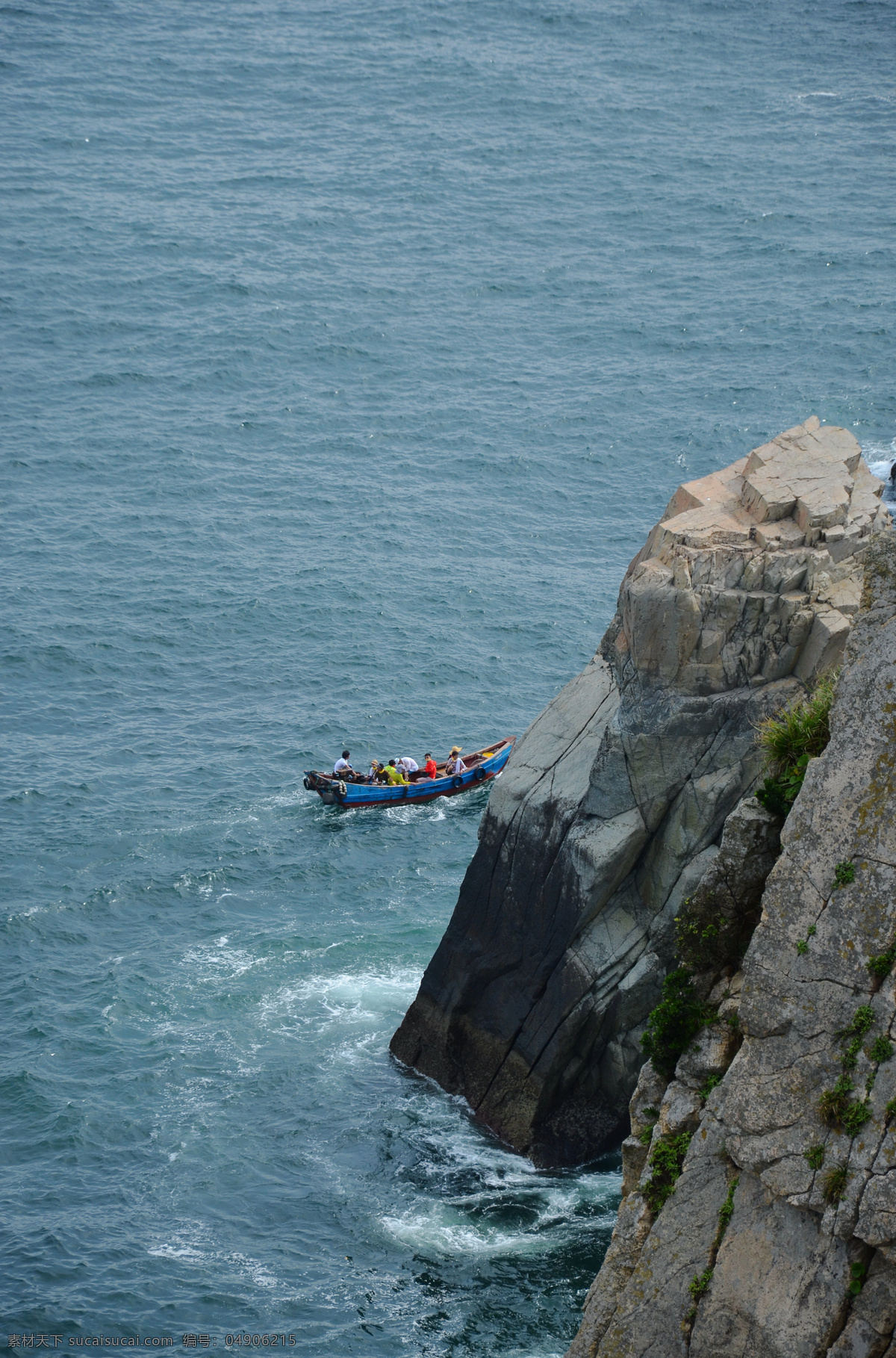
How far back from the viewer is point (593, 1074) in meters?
38.0

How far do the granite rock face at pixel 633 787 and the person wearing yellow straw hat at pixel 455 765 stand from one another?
18.2 meters

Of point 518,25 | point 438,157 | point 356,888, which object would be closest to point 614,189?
point 438,157

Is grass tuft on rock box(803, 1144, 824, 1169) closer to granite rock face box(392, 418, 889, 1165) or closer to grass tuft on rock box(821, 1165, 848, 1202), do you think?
grass tuft on rock box(821, 1165, 848, 1202)

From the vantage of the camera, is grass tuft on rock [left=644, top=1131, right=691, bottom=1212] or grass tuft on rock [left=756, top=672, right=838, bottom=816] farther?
grass tuft on rock [left=644, top=1131, right=691, bottom=1212]

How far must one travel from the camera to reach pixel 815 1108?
21656 mm

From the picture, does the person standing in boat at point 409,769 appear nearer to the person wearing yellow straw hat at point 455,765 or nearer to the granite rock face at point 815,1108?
the person wearing yellow straw hat at point 455,765

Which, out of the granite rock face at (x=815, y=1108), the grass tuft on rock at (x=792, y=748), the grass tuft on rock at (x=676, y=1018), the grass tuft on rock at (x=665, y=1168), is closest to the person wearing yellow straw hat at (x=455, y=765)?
the grass tuft on rock at (x=676, y=1018)

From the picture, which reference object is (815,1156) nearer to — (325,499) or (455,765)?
(455,765)

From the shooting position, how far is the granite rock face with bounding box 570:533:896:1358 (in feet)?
68.7

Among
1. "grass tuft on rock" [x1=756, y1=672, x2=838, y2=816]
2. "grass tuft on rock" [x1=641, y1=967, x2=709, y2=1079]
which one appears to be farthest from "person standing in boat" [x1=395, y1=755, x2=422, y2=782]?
"grass tuft on rock" [x1=756, y1=672, x2=838, y2=816]

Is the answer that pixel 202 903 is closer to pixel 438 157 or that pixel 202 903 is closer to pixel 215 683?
pixel 215 683

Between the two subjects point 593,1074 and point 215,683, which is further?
point 215,683

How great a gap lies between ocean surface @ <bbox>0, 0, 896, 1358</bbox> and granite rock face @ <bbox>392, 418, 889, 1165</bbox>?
2.52 m

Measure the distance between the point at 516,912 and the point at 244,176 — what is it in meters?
96.4
